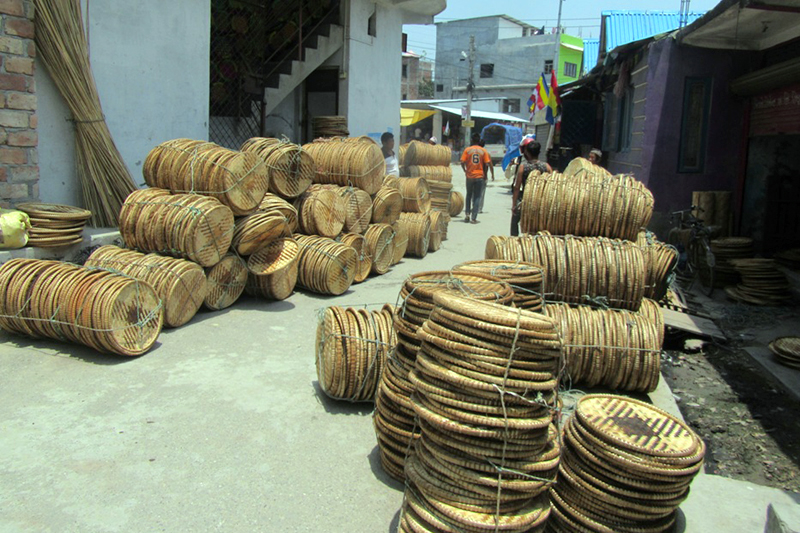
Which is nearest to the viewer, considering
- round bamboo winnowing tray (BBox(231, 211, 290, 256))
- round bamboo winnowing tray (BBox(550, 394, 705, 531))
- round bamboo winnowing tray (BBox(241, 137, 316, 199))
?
round bamboo winnowing tray (BBox(550, 394, 705, 531))

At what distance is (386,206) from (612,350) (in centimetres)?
543

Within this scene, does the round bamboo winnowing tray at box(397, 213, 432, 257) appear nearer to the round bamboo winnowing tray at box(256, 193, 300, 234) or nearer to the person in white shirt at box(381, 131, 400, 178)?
the person in white shirt at box(381, 131, 400, 178)

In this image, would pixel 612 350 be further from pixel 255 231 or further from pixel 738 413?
pixel 255 231

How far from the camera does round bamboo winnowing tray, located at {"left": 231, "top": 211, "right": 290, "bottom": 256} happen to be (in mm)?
6961

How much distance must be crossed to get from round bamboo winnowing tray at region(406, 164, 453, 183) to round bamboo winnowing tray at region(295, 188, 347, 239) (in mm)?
→ 6385

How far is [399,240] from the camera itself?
1021cm

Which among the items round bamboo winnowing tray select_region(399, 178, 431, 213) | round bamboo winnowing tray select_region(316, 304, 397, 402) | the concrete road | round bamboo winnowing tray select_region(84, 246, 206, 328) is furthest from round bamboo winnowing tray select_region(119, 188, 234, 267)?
round bamboo winnowing tray select_region(399, 178, 431, 213)

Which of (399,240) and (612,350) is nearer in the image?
(612,350)

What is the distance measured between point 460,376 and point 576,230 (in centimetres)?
376

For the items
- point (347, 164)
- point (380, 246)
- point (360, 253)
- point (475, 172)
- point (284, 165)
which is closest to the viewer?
point (284, 165)

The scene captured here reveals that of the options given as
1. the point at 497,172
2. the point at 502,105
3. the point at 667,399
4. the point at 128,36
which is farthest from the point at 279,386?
the point at 502,105

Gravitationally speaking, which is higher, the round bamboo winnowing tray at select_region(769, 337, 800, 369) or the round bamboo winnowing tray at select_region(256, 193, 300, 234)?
the round bamboo winnowing tray at select_region(256, 193, 300, 234)

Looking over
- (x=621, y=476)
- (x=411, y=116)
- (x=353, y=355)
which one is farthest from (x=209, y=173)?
(x=411, y=116)

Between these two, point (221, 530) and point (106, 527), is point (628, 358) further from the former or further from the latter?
point (106, 527)
